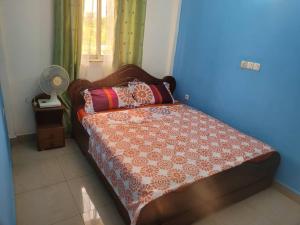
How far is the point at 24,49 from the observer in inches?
103

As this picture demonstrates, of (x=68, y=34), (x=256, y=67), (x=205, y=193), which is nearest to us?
(x=205, y=193)

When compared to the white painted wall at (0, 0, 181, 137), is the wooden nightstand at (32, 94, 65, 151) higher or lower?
lower

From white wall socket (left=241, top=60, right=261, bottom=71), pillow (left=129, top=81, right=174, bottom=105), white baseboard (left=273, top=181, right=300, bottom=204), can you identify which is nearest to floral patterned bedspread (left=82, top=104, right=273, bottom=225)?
pillow (left=129, top=81, right=174, bottom=105)

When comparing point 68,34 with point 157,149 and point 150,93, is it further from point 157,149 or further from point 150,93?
point 157,149

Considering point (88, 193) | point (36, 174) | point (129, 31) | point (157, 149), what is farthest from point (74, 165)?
point (129, 31)

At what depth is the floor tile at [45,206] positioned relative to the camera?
184 centimetres

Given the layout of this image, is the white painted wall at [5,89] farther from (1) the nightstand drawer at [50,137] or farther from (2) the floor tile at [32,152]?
(1) the nightstand drawer at [50,137]

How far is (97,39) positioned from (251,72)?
192cm

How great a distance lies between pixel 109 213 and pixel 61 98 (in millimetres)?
1632

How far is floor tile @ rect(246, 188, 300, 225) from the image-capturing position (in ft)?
6.76

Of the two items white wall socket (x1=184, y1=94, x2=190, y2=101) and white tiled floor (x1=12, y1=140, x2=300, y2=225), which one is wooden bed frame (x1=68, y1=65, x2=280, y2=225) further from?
white wall socket (x1=184, y1=94, x2=190, y2=101)

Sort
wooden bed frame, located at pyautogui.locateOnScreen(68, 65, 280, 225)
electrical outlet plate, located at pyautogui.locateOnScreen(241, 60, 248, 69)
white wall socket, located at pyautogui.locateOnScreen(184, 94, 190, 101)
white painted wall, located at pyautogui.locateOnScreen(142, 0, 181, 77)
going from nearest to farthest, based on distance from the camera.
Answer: wooden bed frame, located at pyautogui.locateOnScreen(68, 65, 280, 225) → electrical outlet plate, located at pyautogui.locateOnScreen(241, 60, 248, 69) → white painted wall, located at pyautogui.locateOnScreen(142, 0, 181, 77) → white wall socket, located at pyautogui.locateOnScreen(184, 94, 190, 101)

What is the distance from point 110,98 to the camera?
2.88m

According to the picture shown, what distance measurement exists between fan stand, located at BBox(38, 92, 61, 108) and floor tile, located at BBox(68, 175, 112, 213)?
0.92 m
